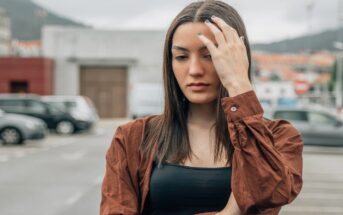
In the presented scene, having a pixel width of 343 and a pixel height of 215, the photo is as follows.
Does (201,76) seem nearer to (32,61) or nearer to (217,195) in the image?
(217,195)

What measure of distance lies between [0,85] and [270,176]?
1788 inches

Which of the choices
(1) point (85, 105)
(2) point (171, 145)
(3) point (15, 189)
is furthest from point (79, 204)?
(1) point (85, 105)

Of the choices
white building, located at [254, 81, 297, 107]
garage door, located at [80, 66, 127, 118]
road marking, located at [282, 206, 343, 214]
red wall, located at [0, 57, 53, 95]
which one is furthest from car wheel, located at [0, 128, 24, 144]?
white building, located at [254, 81, 297, 107]

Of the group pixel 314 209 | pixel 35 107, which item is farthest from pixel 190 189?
pixel 35 107

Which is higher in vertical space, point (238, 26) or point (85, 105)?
point (238, 26)

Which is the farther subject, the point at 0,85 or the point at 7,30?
the point at 7,30

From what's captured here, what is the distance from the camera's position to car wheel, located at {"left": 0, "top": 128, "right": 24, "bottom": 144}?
79.8 feet

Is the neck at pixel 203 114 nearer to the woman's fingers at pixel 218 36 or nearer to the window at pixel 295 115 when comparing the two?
the woman's fingers at pixel 218 36

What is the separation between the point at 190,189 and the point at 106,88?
153ft

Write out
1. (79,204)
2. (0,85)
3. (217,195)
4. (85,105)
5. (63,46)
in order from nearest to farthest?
(217,195), (79,204), (85,105), (0,85), (63,46)

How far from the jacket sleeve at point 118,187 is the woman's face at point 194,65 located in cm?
28

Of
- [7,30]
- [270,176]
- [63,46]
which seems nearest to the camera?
[270,176]

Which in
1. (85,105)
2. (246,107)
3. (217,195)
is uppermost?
(246,107)

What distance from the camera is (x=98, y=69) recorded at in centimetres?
4872
